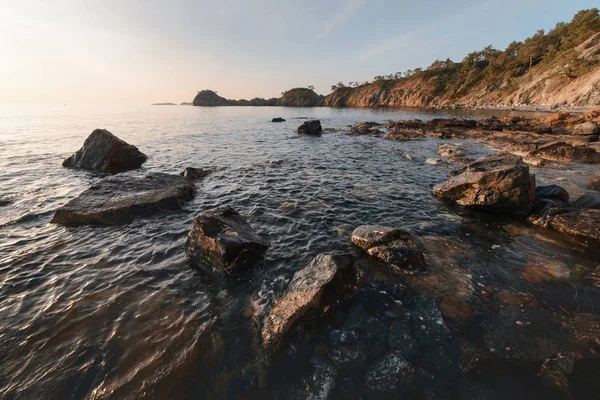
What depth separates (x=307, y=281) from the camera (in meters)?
6.44

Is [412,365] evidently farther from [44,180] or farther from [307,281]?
[44,180]

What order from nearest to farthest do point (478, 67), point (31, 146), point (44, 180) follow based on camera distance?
point (44, 180) → point (31, 146) → point (478, 67)

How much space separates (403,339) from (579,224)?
30.7 feet

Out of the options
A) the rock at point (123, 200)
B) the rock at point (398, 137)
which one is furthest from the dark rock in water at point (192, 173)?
the rock at point (398, 137)

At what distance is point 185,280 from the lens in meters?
7.45

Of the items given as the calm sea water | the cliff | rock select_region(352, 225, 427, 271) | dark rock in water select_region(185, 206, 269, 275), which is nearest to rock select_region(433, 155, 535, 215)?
the calm sea water

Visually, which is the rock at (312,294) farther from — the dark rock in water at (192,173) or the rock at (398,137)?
the rock at (398,137)

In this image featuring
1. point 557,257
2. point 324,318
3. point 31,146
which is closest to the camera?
point 324,318

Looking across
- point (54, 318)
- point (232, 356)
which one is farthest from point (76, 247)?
point (232, 356)

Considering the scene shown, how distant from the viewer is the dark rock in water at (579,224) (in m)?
8.89

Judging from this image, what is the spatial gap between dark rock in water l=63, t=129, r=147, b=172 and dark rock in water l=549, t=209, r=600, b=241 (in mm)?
26973

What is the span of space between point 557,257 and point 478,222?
2939mm

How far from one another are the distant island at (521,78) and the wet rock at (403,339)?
7929 centimetres

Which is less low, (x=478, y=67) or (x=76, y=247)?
(x=478, y=67)
